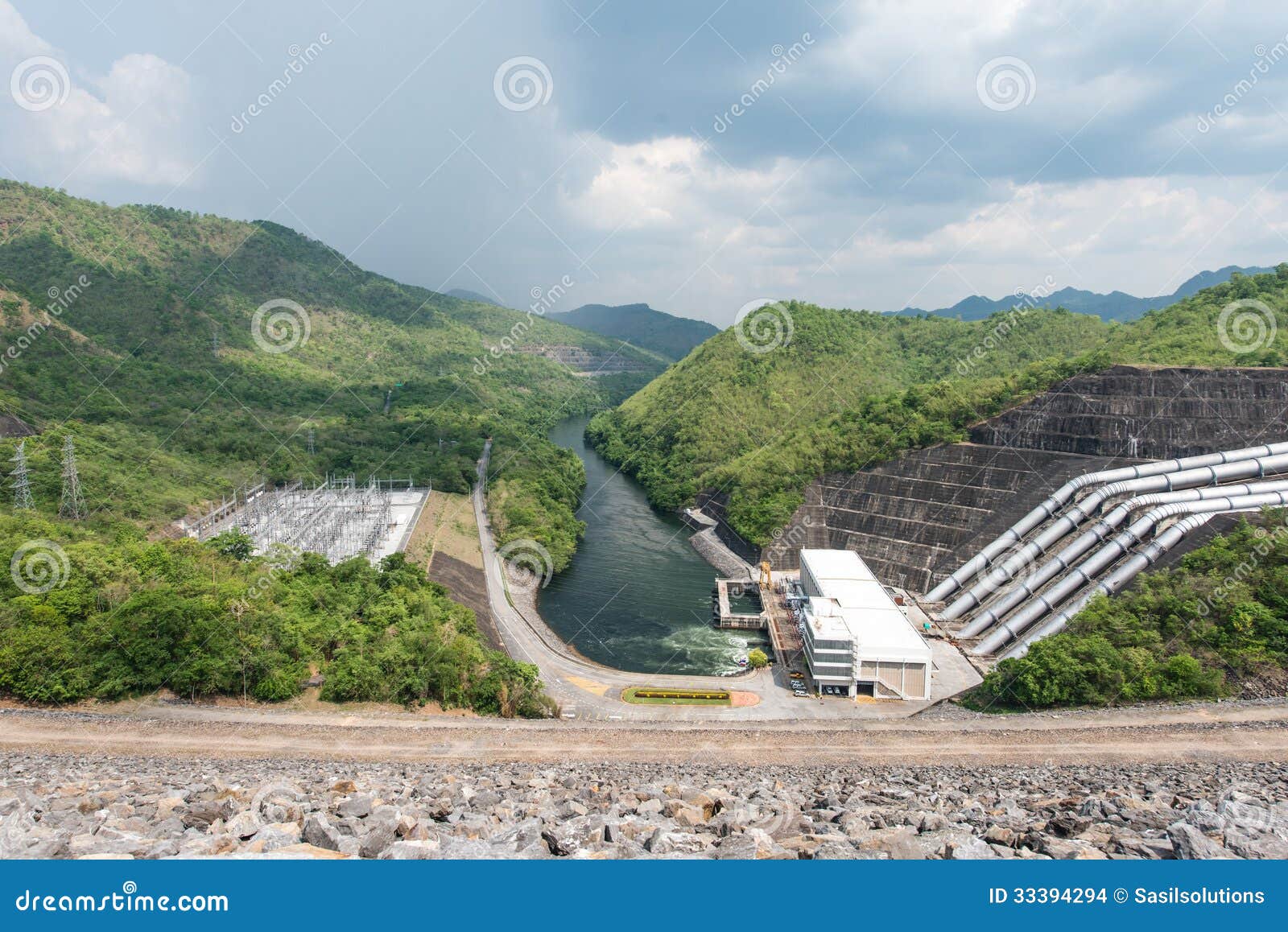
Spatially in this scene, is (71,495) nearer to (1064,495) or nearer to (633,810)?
(633,810)

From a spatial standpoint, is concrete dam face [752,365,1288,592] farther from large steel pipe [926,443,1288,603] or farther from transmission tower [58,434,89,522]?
transmission tower [58,434,89,522]

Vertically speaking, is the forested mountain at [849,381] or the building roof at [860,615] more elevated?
the forested mountain at [849,381]

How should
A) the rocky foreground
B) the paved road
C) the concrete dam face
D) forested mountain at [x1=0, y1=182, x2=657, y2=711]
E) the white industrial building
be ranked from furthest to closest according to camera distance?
the concrete dam face, the white industrial building, the paved road, forested mountain at [x1=0, y1=182, x2=657, y2=711], the rocky foreground

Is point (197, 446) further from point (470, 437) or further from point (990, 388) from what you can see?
point (990, 388)

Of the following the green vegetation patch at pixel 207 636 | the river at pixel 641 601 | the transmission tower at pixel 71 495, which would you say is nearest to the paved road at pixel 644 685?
the river at pixel 641 601

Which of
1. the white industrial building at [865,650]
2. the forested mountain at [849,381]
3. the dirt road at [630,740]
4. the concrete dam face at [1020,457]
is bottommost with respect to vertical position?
the dirt road at [630,740]

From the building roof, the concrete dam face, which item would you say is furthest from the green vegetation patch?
the concrete dam face

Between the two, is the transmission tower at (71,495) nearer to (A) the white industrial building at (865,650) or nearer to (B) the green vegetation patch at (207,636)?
(B) the green vegetation patch at (207,636)
